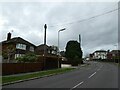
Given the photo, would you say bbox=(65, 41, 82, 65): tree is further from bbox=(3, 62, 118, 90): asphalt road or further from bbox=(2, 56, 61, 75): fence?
bbox=(3, 62, 118, 90): asphalt road

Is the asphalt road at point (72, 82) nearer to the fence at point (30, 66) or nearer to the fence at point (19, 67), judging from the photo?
the fence at point (19, 67)

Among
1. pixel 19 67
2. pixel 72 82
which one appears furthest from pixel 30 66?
pixel 72 82

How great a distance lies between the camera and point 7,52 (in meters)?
54.1

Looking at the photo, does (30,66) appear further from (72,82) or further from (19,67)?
(72,82)

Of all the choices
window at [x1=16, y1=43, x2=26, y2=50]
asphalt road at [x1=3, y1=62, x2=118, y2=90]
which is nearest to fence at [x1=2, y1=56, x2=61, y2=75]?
asphalt road at [x1=3, y1=62, x2=118, y2=90]

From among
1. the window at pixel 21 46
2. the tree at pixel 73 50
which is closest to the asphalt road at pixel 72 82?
the window at pixel 21 46

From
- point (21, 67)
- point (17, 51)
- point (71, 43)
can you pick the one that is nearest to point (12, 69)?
point (21, 67)

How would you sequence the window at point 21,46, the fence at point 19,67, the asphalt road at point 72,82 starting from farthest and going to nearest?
the window at point 21,46
the fence at point 19,67
the asphalt road at point 72,82

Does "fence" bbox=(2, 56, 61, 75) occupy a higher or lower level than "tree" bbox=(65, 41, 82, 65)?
lower

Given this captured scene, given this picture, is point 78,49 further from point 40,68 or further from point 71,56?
point 40,68

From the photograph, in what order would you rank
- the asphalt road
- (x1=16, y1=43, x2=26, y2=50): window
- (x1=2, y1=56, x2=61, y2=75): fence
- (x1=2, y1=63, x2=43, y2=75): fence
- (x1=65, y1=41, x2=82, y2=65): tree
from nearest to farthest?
the asphalt road < (x1=2, y1=63, x2=43, y2=75): fence < (x1=2, y1=56, x2=61, y2=75): fence < (x1=16, y1=43, x2=26, y2=50): window < (x1=65, y1=41, x2=82, y2=65): tree

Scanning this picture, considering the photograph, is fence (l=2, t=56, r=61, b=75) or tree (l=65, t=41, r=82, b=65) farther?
tree (l=65, t=41, r=82, b=65)

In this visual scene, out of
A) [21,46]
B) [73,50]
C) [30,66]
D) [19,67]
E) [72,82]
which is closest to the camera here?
[72,82]

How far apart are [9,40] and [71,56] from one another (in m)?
25.9
